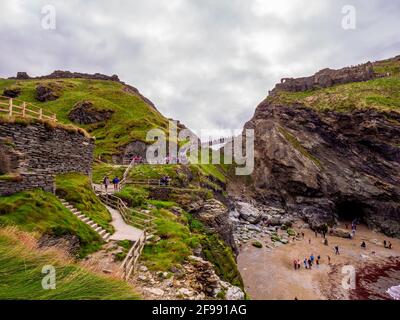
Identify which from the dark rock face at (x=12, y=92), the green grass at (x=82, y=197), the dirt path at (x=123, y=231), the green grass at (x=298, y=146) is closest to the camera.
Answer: the dirt path at (x=123, y=231)

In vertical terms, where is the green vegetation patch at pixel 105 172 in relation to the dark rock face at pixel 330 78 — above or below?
below

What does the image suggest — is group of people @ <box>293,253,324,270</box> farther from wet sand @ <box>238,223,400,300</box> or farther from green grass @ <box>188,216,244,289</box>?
green grass @ <box>188,216,244,289</box>

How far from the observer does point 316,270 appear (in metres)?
34.0

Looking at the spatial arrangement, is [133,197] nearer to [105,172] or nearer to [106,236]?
[106,236]

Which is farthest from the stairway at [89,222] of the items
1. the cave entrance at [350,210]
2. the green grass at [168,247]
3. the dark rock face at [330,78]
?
the dark rock face at [330,78]

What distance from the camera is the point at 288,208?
71.3 meters

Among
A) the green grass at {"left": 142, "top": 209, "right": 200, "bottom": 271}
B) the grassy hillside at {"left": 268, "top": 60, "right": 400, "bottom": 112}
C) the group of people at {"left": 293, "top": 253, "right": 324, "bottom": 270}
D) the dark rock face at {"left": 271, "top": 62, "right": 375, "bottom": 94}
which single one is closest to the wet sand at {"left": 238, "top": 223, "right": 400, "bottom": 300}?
the group of people at {"left": 293, "top": 253, "right": 324, "bottom": 270}

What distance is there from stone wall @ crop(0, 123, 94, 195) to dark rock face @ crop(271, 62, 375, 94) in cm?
10612

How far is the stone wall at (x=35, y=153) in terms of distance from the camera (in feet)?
43.7

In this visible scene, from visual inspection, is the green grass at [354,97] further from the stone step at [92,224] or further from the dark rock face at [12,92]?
A: the dark rock face at [12,92]

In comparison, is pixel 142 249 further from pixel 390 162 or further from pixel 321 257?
pixel 390 162

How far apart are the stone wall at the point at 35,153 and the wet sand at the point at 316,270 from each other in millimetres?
24128
